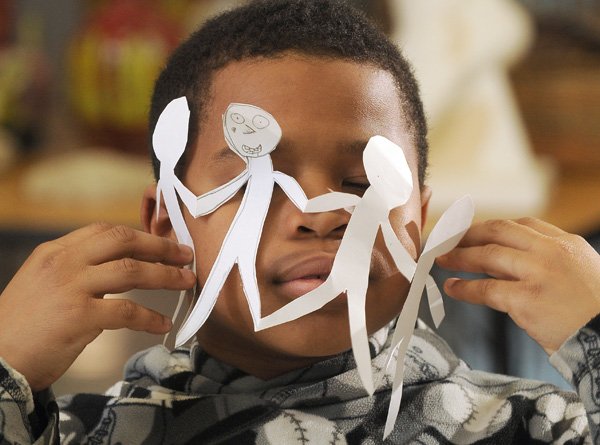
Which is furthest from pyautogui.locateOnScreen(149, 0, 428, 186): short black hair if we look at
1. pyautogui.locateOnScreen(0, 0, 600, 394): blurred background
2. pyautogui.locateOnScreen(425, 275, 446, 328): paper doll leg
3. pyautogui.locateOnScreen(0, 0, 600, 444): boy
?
pyautogui.locateOnScreen(0, 0, 600, 394): blurred background

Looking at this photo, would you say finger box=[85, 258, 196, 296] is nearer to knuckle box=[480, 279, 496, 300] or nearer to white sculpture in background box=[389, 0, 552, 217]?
knuckle box=[480, 279, 496, 300]

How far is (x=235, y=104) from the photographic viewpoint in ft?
2.08

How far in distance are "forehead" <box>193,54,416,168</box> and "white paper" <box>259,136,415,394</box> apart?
0.04 meters

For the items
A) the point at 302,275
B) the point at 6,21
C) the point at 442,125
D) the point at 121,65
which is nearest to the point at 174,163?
the point at 302,275

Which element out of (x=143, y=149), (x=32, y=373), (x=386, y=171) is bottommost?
(x=143, y=149)

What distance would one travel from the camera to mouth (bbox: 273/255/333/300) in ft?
2.14

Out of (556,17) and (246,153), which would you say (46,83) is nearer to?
(556,17)

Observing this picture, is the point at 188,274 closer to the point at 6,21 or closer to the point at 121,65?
the point at 121,65

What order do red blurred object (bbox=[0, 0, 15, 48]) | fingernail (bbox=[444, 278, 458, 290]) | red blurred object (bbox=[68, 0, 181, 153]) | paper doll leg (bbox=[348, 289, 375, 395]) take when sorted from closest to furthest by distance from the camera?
paper doll leg (bbox=[348, 289, 375, 395]), fingernail (bbox=[444, 278, 458, 290]), red blurred object (bbox=[68, 0, 181, 153]), red blurred object (bbox=[0, 0, 15, 48])

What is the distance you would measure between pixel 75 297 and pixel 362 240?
176 mm

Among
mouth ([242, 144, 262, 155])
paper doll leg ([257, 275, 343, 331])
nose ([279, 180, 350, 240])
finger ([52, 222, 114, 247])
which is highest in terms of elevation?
mouth ([242, 144, 262, 155])

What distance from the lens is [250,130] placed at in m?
0.64

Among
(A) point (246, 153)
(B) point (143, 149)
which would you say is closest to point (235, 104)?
(A) point (246, 153)

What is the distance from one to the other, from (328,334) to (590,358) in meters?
0.15
